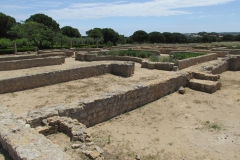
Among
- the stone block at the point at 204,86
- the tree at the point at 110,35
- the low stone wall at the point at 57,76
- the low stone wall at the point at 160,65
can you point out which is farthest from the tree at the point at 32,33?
the stone block at the point at 204,86

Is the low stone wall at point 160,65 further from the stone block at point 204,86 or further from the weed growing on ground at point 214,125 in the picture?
the weed growing on ground at point 214,125

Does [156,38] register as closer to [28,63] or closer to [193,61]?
[193,61]

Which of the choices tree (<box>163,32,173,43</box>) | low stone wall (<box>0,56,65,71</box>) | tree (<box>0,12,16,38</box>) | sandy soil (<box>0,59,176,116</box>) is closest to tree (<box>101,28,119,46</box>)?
tree (<box>163,32,173,43</box>)

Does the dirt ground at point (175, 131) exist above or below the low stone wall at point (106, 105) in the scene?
below

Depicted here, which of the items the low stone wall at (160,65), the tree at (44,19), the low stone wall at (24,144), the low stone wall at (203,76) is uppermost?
the tree at (44,19)

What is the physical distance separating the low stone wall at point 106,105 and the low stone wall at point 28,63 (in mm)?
11485

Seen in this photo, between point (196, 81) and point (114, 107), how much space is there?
648cm

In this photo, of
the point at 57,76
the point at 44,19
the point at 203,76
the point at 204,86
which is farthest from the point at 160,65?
the point at 44,19

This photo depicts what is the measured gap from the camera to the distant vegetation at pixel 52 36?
34.8 metres

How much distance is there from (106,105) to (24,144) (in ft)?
12.9

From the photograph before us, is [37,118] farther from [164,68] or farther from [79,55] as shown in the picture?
[79,55]

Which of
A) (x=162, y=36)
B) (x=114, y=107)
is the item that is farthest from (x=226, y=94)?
(x=162, y=36)

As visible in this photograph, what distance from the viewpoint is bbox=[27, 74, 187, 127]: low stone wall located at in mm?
6664

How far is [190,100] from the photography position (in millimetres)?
10836
